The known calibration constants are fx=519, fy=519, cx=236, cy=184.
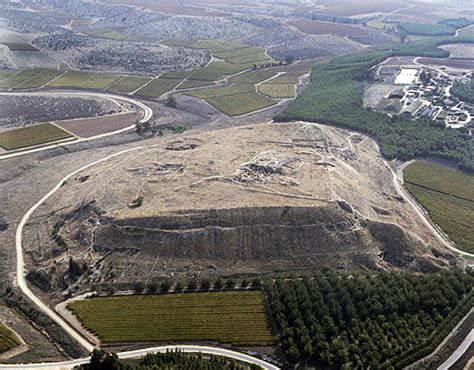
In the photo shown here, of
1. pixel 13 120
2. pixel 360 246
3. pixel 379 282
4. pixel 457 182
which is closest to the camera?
pixel 379 282

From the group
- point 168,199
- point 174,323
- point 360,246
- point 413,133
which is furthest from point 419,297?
point 413,133

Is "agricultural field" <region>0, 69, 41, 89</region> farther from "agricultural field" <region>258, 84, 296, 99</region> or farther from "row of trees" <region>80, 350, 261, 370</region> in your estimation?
"row of trees" <region>80, 350, 261, 370</region>

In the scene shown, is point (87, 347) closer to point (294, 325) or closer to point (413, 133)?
point (294, 325)

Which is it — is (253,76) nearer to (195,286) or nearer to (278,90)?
(278,90)

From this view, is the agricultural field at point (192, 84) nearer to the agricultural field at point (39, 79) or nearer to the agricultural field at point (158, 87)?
the agricultural field at point (158, 87)

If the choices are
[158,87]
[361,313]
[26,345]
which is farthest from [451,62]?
[26,345]

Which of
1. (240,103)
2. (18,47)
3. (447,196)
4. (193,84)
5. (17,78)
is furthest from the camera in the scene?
(18,47)
